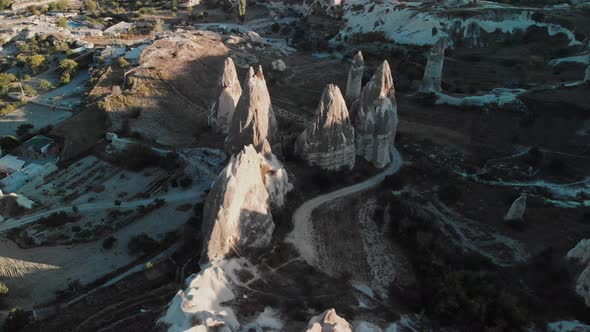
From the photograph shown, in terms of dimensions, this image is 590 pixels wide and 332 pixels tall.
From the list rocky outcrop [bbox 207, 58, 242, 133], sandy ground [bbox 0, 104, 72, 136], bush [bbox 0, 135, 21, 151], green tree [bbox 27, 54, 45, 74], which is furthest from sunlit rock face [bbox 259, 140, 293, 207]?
green tree [bbox 27, 54, 45, 74]

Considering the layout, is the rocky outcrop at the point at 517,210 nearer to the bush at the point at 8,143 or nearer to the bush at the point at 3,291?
the bush at the point at 3,291

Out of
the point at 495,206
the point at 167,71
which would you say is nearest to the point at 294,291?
the point at 495,206

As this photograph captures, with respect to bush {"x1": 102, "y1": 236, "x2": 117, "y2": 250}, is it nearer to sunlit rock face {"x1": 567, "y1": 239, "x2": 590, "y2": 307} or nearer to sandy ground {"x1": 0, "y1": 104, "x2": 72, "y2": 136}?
sandy ground {"x1": 0, "y1": 104, "x2": 72, "y2": 136}

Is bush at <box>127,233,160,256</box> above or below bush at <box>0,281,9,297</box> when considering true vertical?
above

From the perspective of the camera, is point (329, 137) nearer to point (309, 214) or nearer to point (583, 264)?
point (309, 214)

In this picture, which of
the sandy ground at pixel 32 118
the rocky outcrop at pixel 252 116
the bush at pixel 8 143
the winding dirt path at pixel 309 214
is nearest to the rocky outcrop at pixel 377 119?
the winding dirt path at pixel 309 214

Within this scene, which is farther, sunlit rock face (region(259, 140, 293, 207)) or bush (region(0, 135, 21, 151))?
bush (region(0, 135, 21, 151))
